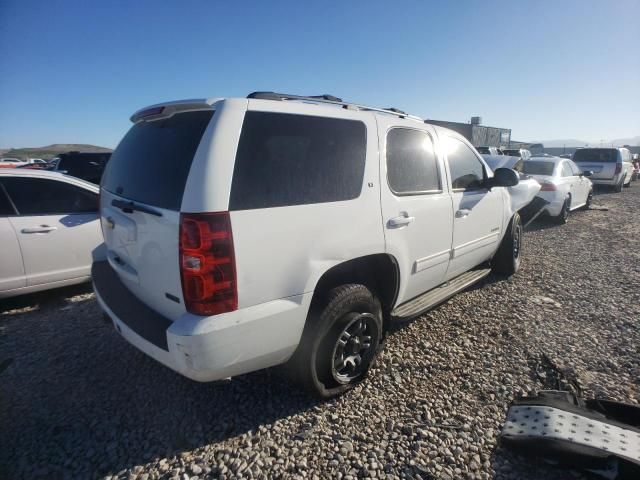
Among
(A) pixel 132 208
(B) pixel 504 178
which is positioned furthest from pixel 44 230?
(B) pixel 504 178

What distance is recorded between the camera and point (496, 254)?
15.4ft

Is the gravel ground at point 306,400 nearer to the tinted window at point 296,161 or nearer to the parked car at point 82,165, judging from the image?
the tinted window at point 296,161

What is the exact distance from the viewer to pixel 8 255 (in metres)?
3.53

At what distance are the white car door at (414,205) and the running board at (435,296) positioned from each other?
80 millimetres

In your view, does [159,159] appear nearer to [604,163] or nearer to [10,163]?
[604,163]

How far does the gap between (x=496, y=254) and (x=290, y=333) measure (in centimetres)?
377

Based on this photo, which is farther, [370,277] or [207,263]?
[370,277]

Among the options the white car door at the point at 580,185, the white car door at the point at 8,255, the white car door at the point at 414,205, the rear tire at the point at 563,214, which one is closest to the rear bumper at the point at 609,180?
the white car door at the point at 580,185

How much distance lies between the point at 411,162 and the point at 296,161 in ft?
3.89

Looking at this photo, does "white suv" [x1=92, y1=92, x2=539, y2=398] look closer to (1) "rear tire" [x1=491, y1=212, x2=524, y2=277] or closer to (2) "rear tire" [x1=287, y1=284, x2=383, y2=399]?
(2) "rear tire" [x1=287, y1=284, x2=383, y2=399]

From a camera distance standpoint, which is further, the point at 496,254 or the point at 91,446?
the point at 496,254

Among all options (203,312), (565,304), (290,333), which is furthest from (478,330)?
(203,312)

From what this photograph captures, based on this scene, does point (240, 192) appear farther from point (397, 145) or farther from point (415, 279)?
point (415, 279)

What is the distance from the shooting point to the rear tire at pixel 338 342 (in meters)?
2.18
